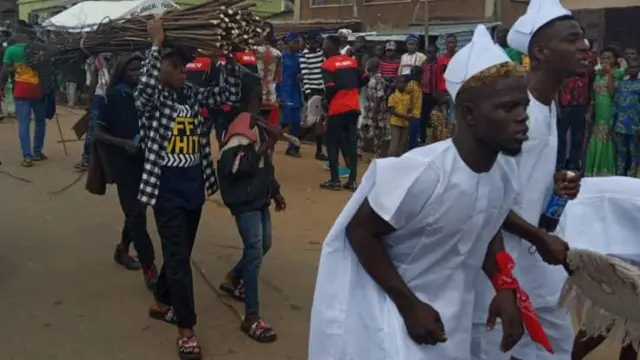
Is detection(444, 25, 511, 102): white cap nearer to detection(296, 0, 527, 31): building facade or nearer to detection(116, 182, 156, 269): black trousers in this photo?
detection(116, 182, 156, 269): black trousers

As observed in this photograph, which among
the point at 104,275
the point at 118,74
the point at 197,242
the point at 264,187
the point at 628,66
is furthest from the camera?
the point at 628,66

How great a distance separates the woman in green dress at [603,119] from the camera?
10.3m

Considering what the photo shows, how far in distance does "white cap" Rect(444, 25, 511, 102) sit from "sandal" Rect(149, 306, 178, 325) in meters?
3.09

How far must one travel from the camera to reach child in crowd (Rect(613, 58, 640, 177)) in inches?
393

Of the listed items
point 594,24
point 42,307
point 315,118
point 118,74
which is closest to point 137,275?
point 42,307

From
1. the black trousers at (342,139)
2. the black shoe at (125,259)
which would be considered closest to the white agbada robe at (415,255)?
the black shoe at (125,259)

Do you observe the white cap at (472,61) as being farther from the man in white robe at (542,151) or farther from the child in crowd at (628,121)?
the child in crowd at (628,121)

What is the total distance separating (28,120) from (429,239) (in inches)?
359

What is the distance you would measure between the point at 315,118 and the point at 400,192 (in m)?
9.55

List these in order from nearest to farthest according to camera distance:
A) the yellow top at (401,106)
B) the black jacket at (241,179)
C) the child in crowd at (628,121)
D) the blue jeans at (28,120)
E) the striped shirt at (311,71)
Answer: the black jacket at (241,179) < the child in crowd at (628,121) < the blue jeans at (28,120) < the yellow top at (401,106) < the striped shirt at (311,71)

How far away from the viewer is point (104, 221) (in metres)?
7.90

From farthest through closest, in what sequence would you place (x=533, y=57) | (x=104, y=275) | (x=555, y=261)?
(x=104, y=275) < (x=533, y=57) < (x=555, y=261)

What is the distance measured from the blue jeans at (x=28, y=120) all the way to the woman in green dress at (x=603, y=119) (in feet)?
22.6

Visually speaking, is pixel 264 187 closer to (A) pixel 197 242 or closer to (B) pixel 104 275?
(B) pixel 104 275
